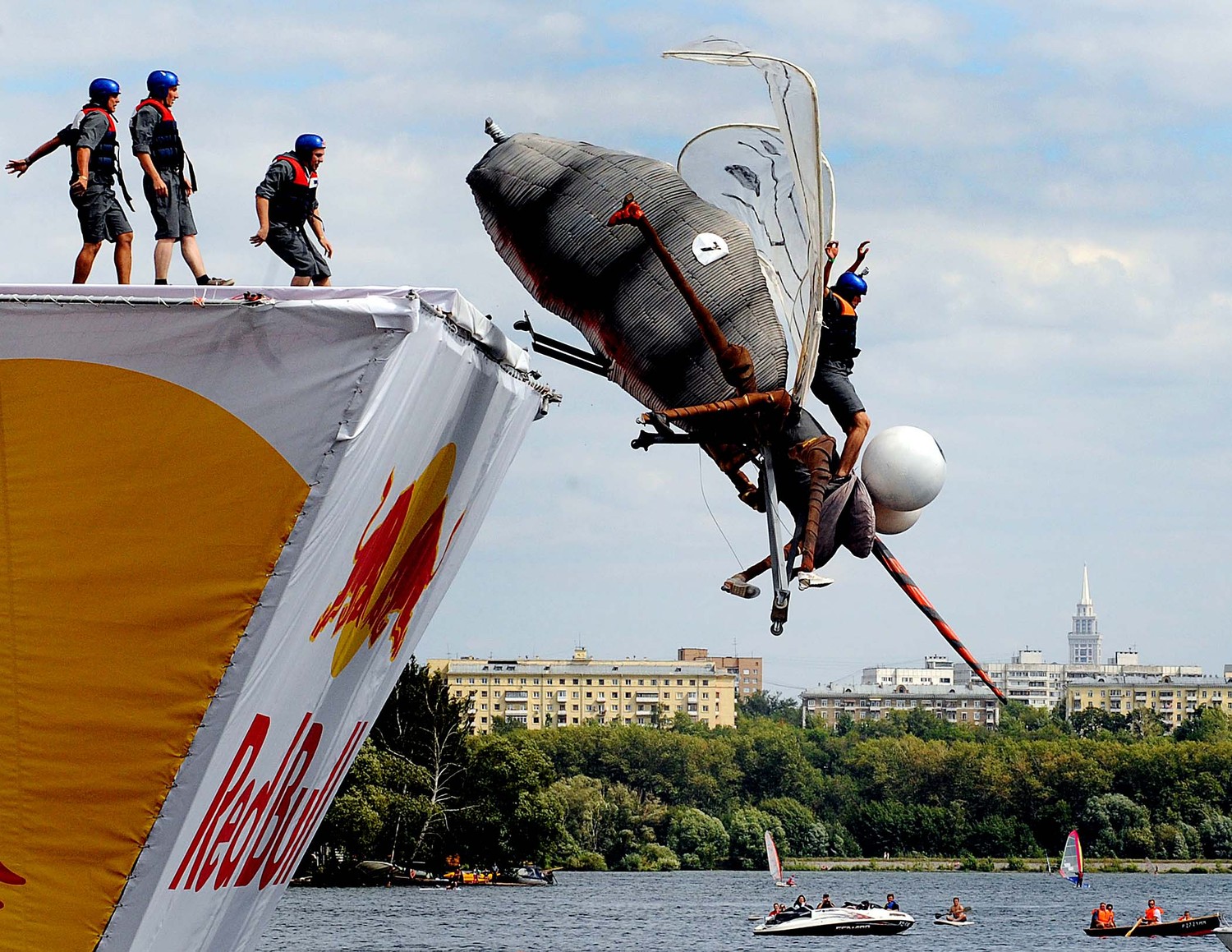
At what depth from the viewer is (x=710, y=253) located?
1049 centimetres

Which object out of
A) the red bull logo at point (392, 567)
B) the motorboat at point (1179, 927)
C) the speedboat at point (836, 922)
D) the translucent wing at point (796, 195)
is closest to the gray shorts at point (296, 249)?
the red bull logo at point (392, 567)

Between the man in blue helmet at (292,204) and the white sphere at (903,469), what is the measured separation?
11.1ft

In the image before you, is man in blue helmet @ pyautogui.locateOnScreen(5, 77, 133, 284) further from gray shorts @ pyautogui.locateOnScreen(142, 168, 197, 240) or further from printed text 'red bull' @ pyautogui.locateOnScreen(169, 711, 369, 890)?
printed text 'red bull' @ pyautogui.locateOnScreen(169, 711, 369, 890)

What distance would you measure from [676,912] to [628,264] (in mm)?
84980

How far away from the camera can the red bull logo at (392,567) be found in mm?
9891

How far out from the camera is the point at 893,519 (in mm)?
10195

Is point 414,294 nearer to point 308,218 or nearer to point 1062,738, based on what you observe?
point 308,218

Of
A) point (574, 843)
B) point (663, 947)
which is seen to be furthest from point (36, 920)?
point (574, 843)

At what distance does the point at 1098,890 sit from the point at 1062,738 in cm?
3085

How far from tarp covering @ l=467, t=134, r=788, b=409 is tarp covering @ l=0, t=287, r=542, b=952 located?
64.8 inches

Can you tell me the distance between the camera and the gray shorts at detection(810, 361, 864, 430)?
10.2 m

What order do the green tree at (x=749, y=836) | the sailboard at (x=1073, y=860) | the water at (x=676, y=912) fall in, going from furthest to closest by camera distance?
the green tree at (x=749, y=836) < the sailboard at (x=1073, y=860) < the water at (x=676, y=912)

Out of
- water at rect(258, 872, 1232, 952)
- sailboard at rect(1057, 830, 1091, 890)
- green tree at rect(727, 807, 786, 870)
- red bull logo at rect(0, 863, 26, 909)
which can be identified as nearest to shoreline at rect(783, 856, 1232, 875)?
green tree at rect(727, 807, 786, 870)

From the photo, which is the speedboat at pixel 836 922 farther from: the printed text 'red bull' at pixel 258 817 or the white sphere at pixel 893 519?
the white sphere at pixel 893 519
